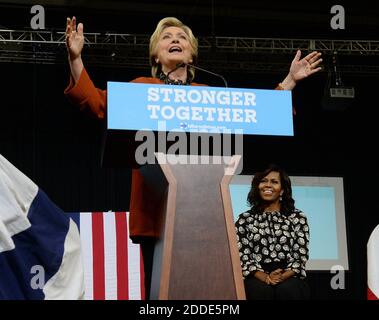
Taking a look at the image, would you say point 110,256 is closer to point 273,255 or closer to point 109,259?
point 109,259

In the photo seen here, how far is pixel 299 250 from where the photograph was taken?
10.3ft

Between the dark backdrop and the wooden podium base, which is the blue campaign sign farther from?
the dark backdrop

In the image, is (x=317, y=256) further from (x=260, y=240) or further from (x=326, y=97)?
(x=260, y=240)

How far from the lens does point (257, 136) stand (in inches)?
85.2

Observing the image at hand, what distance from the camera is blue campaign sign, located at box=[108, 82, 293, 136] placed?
2096 mm

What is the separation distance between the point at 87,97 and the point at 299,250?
1.21 meters

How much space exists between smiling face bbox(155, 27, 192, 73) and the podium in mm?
529

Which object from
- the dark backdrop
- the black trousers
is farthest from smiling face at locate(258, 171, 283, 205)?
the dark backdrop

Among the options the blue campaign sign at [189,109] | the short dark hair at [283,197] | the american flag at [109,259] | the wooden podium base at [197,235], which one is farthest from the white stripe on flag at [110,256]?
the blue campaign sign at [189,109]

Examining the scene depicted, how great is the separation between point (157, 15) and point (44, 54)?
44.6 inches

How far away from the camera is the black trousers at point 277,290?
121 inches

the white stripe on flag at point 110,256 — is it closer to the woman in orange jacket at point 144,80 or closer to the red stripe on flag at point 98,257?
the red stripe on flag at point 98,257

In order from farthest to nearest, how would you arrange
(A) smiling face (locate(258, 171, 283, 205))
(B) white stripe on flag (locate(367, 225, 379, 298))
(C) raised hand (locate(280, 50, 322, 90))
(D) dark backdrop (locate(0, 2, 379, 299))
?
1. (D) dark backdrop (locate(0, 2, 379, 299))
2. (A) smiling face (locate(258, 171, 283, 205))
3. (B) white stripe on flag (locate(367, 225, 379, 298))
4. (C) raised hand (locate(280, 50, 322, 90))
